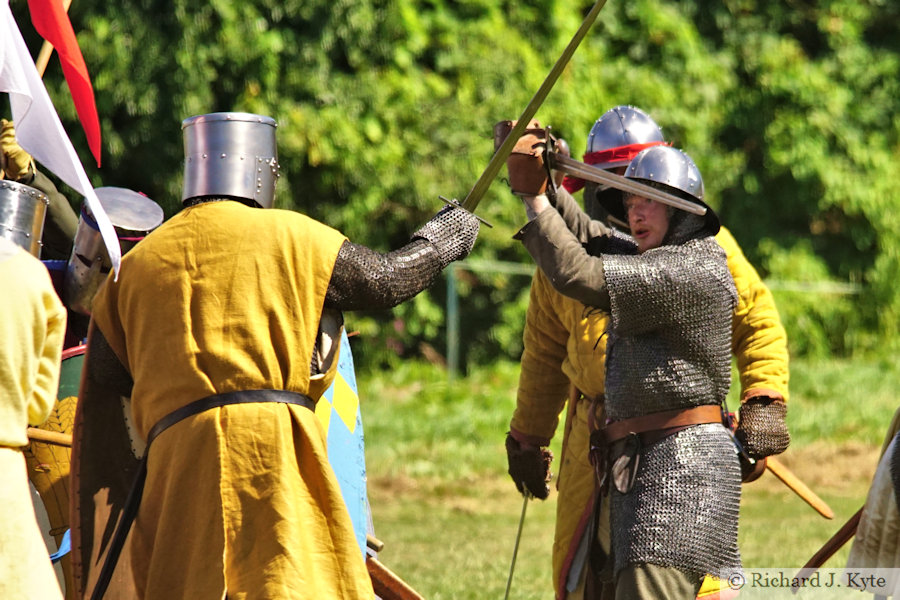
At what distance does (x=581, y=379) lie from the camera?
4.42 meters

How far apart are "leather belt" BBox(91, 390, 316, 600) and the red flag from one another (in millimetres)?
915

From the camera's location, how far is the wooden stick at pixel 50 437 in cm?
426

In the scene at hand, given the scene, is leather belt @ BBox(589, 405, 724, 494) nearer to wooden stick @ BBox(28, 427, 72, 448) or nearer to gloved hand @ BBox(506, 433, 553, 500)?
gloved hand @ BBox(506, 433, 553, 500)

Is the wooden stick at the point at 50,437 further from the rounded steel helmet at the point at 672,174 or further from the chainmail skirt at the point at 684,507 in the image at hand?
the rounded steel helmet at the point at 672,174

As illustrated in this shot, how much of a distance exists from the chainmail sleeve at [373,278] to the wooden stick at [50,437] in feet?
4.38

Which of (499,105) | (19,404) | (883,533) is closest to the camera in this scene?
(19,404)

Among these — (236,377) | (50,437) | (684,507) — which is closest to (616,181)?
(684,507)

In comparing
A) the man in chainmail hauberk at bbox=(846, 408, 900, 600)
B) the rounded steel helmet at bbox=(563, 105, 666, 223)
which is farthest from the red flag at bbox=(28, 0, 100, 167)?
the man in chainmail hauberk at bbox=(846, 408, 900, 600)

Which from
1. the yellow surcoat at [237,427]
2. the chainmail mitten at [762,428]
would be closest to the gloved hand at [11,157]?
the yellow surcoat at [237,427]

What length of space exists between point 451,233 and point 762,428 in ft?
4.06

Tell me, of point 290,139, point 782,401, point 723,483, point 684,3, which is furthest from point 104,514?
point 684,3

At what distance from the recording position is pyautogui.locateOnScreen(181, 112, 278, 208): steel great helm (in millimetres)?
3465

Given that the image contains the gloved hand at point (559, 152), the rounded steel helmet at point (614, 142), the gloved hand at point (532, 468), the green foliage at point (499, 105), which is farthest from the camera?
the green foliage at point (499, 105)

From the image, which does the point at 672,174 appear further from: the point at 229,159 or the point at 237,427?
the point at 237,427
